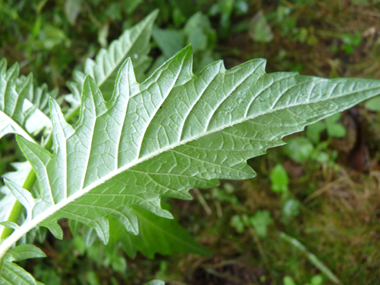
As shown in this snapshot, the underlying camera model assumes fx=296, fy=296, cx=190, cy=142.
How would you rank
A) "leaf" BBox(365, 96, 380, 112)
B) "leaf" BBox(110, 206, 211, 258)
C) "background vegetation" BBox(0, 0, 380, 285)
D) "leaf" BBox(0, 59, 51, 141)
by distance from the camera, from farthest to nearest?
"background vegetation" BBox(0, 0, 380, 285)
"leaf" BBox(365, 96, 380, 112)
"leaf" BBox(110, 206, 211, 258)
"leaf" BBox(0, 59, 51, 141)

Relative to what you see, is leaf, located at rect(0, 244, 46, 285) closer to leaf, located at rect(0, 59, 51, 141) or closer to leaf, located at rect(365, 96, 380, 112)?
leaf, located at rect(0, 59, 51, 141)

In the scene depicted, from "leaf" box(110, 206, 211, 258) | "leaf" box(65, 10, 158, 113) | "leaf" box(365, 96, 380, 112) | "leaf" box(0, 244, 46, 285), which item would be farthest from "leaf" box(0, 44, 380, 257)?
"leaf" box(365, 96, 380, 112)

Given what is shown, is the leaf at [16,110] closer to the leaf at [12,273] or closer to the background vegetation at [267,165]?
the leaf at [12,273]

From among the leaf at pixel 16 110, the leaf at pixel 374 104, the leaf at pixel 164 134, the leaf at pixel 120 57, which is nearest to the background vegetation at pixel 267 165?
the leaf at pixel 374 104

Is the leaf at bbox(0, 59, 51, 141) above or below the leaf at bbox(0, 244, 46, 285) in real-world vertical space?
above

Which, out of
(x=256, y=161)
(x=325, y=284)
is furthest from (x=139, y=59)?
(x=325, y=284)

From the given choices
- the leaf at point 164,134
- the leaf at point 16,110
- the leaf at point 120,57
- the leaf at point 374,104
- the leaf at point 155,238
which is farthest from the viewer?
the leaf at point 374,104
